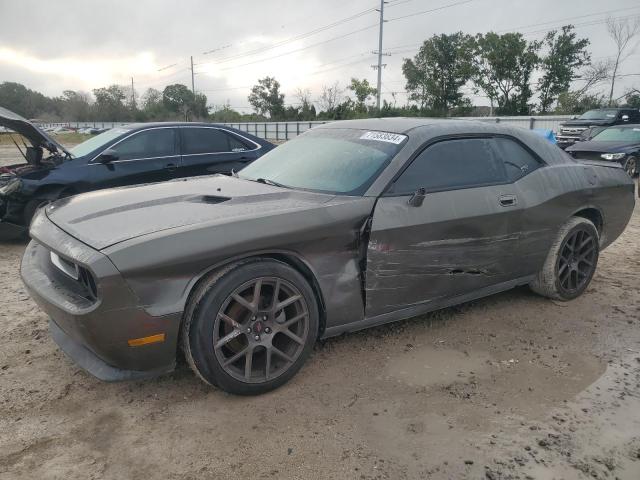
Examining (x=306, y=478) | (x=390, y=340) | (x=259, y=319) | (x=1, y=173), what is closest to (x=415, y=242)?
(x=390, y=340)

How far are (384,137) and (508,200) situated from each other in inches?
40.4

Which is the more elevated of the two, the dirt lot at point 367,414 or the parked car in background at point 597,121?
the parked car in background at point 597,121

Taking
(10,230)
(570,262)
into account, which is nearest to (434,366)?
(570,262)

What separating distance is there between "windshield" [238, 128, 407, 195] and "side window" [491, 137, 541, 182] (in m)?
0.91

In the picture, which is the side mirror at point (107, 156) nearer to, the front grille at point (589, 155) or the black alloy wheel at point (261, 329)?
the black alloy wheel at point (261, 329)

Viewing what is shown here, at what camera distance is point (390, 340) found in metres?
3.44

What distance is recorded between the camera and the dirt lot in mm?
2193

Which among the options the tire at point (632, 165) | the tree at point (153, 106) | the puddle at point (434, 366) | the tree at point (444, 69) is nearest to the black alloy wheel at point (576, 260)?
the puddle at point (434, 366)

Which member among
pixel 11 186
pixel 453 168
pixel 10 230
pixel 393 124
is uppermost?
pixel 393 124

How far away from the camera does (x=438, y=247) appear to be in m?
3.21

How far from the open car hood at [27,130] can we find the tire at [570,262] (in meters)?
5.45

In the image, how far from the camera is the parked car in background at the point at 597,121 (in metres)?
17.7

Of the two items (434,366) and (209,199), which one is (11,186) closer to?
(209,199)

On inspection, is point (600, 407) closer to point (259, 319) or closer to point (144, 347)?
point (259, 319)
